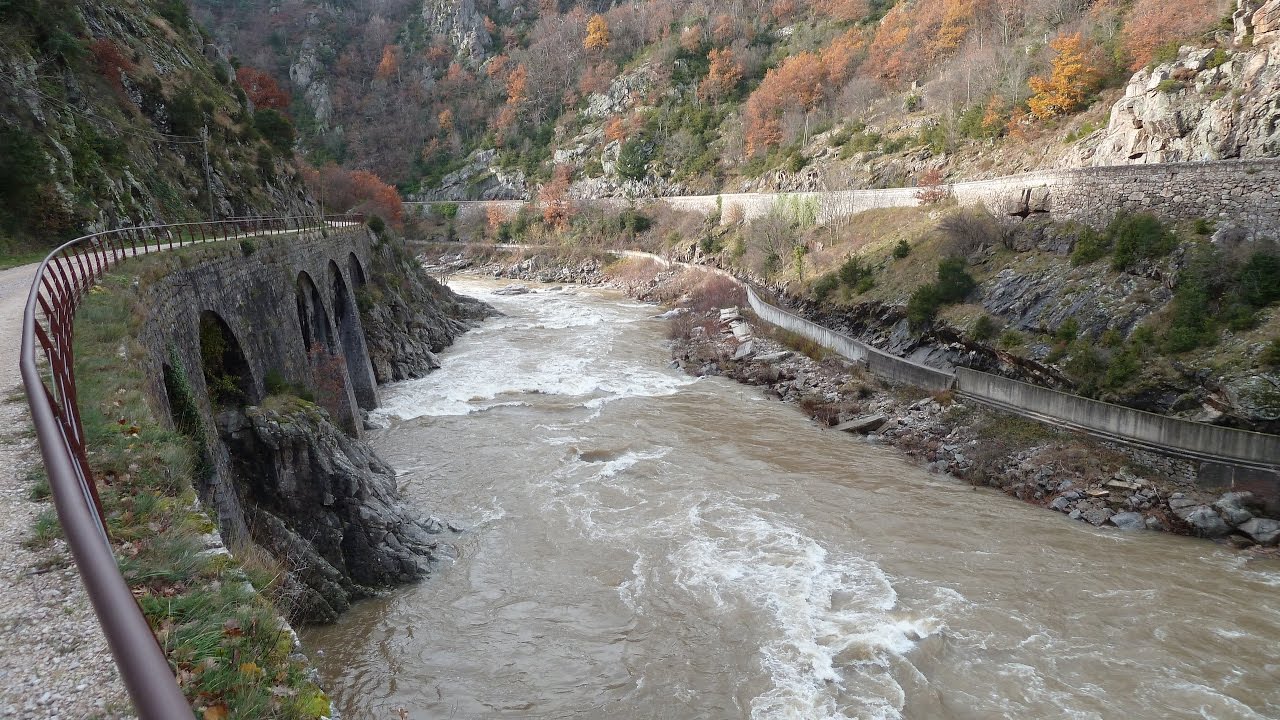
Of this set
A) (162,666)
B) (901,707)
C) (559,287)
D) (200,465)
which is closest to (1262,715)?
(901,707)

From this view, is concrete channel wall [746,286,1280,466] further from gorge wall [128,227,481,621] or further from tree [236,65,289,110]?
tree [236,65,289,110]

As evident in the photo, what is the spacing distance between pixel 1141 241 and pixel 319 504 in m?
25.7

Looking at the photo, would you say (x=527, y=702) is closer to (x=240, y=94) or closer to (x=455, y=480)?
(x=455, y=480)

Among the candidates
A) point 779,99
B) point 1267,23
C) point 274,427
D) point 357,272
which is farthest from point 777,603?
point 779,99

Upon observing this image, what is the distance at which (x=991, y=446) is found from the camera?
68.4 feet

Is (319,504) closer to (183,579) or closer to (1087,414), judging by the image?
(183,579)

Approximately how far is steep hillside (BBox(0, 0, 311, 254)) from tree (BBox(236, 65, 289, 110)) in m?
9.42

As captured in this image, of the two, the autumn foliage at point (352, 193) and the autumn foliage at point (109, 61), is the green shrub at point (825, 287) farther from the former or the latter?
the autumn foliage at point (352, 193)

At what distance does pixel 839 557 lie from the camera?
1561 centimetres

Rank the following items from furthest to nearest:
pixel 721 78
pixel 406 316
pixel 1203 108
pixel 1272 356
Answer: pixel 721 78 < pixel 406 316 < pixel 1203 108 < pixel 1272 356

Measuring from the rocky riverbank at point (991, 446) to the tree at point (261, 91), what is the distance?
39276mm

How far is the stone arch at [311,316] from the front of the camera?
24.3 meters

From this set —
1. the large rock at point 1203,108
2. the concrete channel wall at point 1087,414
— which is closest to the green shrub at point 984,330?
the concrete channel wall at point 1087,414

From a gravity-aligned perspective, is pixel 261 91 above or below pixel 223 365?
above
